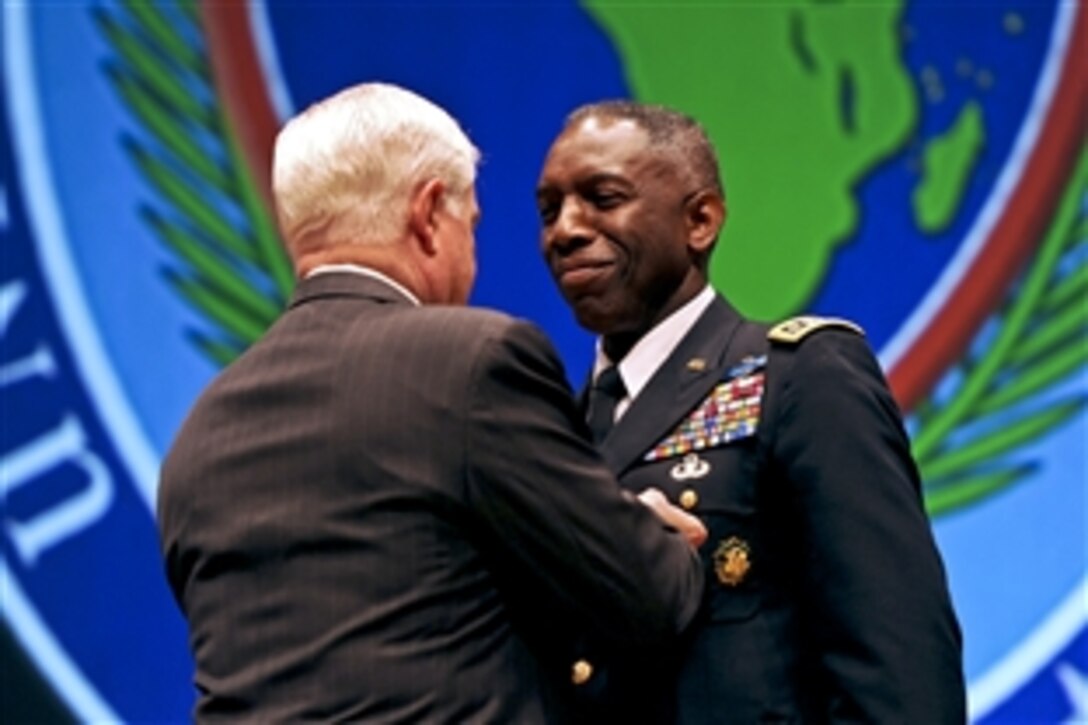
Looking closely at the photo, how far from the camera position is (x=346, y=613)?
1.61 meters

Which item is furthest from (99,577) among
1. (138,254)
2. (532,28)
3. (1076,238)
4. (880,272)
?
(1076,238)

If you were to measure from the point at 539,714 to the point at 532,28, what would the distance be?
7.64 feet

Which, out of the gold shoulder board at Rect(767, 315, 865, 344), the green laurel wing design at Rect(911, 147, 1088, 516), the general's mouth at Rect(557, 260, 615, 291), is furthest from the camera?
the green laurel wing design at Rect(911, 147, 1088, 516)

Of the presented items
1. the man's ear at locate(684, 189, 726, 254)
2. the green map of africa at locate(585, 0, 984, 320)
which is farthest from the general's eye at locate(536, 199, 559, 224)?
the green map of africa at locate(585, 0, 984, 320)

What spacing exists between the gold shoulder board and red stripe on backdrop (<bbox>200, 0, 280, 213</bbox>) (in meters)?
1.93

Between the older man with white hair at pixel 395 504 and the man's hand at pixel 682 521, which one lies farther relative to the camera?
the man's hand at pixel 682 521

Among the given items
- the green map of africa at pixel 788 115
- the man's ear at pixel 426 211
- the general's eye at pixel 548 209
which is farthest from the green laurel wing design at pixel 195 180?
the man's ear at pixel 426 211

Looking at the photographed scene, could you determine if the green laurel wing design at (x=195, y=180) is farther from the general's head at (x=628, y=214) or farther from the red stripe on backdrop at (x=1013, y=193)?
the general's head at (x=628, y=214)

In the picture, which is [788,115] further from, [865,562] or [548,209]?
[865,562]

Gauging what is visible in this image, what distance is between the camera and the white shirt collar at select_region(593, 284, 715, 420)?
209cm

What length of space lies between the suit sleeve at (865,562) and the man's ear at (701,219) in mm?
276

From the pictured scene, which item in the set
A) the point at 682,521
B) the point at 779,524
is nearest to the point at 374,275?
the point at 682,521

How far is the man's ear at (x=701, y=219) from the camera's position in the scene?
2.12m

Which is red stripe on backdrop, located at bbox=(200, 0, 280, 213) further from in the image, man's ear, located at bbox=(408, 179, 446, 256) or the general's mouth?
man's ear, located at bbox=(408, 179, 446, 256)
